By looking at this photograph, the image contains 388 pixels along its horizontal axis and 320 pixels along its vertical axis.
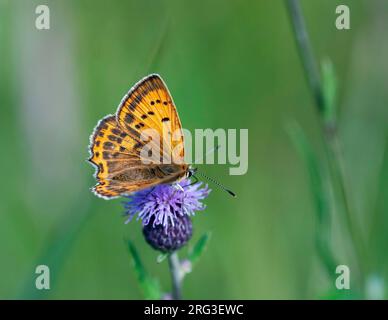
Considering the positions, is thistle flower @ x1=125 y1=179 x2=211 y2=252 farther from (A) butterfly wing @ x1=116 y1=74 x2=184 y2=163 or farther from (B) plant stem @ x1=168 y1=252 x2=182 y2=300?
(A) butterfly wing @ x1=116 y1=74 x2=184 y2=163

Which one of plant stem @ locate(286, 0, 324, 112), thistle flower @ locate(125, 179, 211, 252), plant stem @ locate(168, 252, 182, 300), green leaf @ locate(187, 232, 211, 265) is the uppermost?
plant stem @ locate(286, 0, 324, 112)

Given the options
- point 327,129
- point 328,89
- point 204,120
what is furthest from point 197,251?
point 204,120

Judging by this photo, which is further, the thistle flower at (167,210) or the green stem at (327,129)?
the green stem at (327,129)

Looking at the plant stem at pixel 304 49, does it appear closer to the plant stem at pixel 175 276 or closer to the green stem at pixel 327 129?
the green stem at pixel 327 129

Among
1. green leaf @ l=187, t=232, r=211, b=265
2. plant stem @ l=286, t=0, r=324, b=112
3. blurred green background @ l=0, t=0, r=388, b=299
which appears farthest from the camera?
blurred green background @ l=0, t=0, r=388, b=299

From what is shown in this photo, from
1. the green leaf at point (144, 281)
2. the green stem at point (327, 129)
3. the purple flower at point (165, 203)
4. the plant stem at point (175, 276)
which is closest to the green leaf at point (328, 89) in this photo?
the green stem at point (327, 129)

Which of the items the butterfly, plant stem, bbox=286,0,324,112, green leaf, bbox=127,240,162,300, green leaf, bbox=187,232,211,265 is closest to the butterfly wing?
the butterfly

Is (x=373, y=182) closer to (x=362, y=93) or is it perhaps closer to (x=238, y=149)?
(x=362, y=93)

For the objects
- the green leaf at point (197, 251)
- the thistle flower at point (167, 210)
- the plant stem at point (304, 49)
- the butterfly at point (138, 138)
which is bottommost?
the green leaf at point (197, 251)
